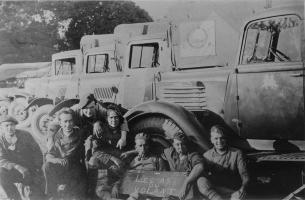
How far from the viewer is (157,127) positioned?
3.00 m

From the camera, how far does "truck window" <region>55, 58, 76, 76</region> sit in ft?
16.3

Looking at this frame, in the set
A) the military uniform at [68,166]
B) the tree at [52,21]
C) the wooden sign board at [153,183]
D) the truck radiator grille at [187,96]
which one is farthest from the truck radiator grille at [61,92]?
the wooden sign board at [153,183]

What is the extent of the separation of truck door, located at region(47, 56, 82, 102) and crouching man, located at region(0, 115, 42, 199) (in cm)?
83

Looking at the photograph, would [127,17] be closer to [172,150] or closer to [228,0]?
[228,0]

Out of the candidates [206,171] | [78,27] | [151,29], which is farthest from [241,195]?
[78,27]

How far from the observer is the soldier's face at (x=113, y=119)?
316cm

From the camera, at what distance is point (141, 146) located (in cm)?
303

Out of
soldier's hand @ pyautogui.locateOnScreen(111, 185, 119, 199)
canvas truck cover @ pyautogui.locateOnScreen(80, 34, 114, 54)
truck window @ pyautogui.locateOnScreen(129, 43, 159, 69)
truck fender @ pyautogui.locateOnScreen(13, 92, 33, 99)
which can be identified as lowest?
soldier's hand @ pyautogui.locateOnScreen(111, 185, 119, 199)

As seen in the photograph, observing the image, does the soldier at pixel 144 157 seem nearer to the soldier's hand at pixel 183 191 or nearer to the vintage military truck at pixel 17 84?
the soldier's hand at pixel 183 191

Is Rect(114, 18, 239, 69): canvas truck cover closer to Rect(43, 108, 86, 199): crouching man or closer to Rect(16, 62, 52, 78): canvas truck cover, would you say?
Rect(43, 108, 86, 199): crouching man

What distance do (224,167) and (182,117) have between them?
0.50m

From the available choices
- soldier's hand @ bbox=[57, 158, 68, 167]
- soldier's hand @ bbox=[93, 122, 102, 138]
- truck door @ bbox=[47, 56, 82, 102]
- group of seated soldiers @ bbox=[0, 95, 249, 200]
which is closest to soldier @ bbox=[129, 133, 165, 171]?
group of seated soldiers @ bbox=[0, 95, 249, 200]

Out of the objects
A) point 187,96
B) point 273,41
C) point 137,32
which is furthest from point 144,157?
point 137,32

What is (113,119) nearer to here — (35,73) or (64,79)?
(64,79)
